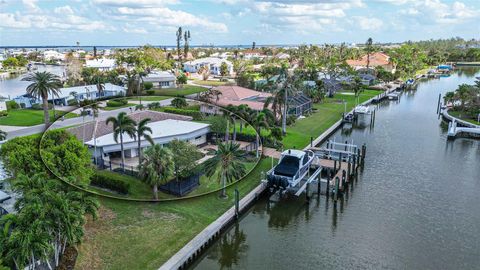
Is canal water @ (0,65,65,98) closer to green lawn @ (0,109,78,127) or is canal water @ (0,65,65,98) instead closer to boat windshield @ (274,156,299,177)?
green lawn @ (0,109,78,127)

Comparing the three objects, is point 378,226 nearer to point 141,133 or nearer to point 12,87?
point 141,133

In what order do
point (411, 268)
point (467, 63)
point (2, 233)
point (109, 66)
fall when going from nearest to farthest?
point (2, 233), point (411, 268), point (109, 66), point (467, 63)

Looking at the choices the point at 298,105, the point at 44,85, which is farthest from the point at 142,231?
the point at 298,105

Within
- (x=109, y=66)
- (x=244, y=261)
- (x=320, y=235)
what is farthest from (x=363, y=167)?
(x=109, y=66)

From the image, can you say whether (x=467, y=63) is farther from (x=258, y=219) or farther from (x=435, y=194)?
(x=258, y=219)

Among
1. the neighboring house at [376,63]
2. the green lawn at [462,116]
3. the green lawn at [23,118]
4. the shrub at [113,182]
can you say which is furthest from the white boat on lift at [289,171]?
the neighboring house at [376,63]
